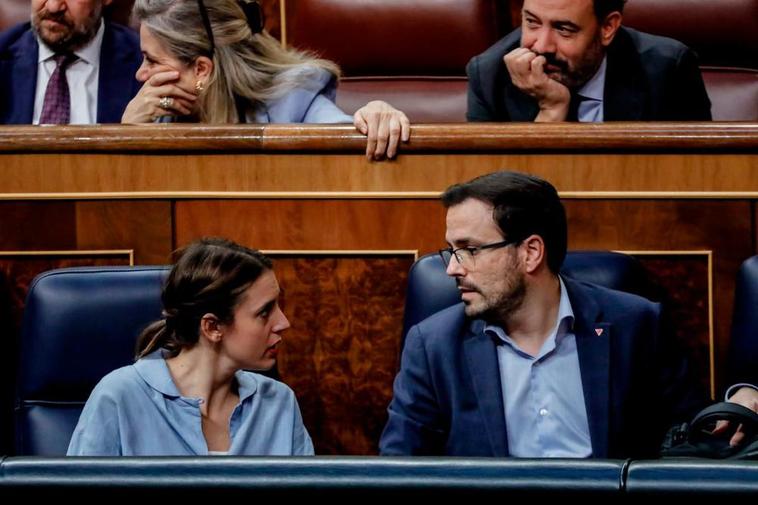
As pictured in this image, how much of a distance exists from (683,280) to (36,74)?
99 centimetres

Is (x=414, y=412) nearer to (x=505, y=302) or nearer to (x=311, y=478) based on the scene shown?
(x=505, y=302)

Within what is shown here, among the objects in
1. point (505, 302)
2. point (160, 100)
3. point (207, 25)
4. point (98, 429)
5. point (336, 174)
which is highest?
point (207, 25)

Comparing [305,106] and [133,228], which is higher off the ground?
[305,106]

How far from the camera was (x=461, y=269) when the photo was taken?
1.33m

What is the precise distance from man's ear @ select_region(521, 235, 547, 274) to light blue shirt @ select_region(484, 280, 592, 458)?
53 mm

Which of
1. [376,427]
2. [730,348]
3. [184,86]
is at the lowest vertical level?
[376,427]

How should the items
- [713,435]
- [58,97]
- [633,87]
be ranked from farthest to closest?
[58,97]
[633,87]
[713,435]

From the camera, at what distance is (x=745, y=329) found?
4.44 ft

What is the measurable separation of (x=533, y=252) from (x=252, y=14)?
65 cm

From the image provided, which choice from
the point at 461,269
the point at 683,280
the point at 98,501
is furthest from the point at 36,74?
the point at 98,501

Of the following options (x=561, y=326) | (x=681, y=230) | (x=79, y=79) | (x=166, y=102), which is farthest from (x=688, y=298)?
(x=79, y=79)

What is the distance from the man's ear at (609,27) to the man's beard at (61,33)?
76 cm

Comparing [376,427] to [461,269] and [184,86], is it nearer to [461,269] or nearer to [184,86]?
[461,269]

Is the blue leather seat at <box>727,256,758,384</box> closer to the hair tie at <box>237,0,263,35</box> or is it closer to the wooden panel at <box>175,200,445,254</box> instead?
the wooden panel at <box>175,200,445,254</box>
